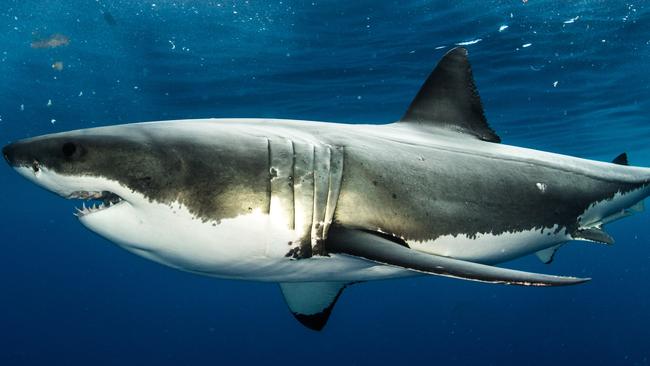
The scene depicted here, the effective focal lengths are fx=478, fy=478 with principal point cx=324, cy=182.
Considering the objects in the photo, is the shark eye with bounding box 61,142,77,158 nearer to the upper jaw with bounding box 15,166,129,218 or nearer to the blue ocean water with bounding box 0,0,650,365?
the upper jaw with bounding box 15,166,129,218

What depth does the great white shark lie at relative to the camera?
7.55 ft

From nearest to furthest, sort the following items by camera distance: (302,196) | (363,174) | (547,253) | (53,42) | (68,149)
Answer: (68,149) < (302,196) < (363,174) < (547,253) < (53,42)

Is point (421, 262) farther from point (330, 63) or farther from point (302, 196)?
point (330, 63)

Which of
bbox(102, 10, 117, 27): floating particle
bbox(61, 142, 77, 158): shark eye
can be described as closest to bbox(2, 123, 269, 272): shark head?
bbox(61, 142, 77, 158): shark eye

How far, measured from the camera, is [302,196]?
2684mm

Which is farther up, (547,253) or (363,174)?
(363,174)

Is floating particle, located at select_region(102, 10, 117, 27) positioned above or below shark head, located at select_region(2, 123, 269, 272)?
above

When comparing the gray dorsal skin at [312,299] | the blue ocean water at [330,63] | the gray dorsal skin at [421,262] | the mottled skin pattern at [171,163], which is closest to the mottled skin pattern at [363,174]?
the mottled skin pattern at [171,163]

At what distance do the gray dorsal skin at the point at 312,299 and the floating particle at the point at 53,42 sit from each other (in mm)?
11305

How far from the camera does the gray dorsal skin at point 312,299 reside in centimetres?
420

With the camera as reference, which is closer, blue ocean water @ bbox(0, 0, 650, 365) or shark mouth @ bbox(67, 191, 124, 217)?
shark mouth @ bbox(67, 191, 124, 217)

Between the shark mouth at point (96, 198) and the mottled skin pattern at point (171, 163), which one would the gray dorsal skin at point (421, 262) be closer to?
the mottled skin pattern at point (171, 163)

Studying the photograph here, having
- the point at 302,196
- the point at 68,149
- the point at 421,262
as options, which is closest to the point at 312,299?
the point at 302,196

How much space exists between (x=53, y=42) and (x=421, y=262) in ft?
43.8
